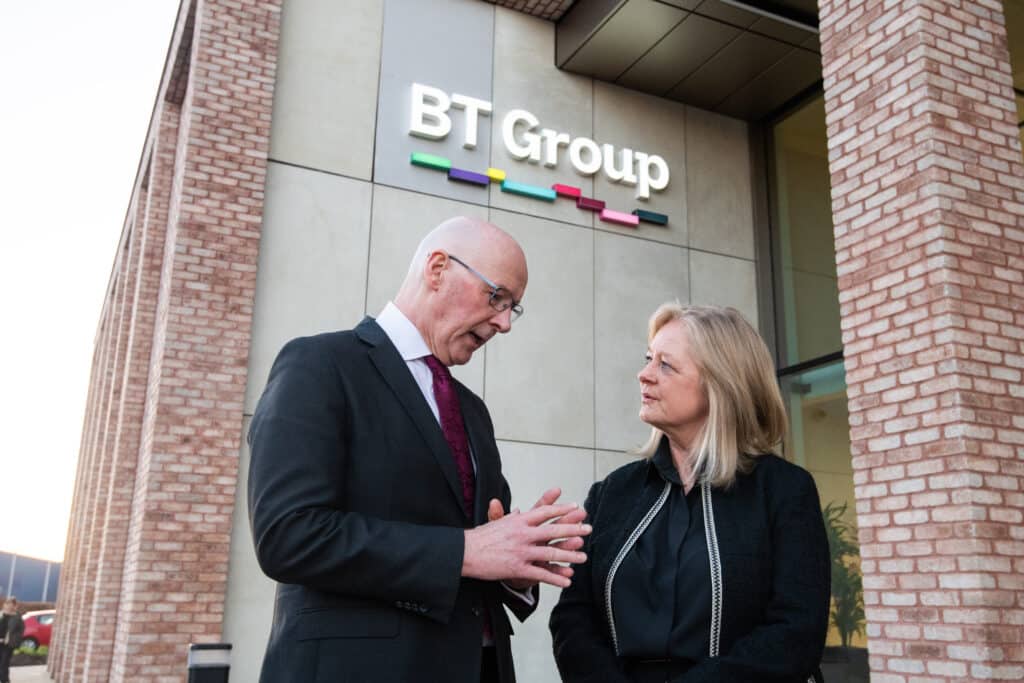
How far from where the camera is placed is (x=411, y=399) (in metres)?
2.06

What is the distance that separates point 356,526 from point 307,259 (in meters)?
6.64

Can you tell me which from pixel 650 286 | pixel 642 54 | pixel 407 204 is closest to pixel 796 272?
pixel 650 286

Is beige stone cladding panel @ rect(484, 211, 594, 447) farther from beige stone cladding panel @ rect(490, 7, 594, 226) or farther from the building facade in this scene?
beige stone cladding panel @ rect(490, 7, 594, 226)

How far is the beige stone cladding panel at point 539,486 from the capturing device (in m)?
8.14

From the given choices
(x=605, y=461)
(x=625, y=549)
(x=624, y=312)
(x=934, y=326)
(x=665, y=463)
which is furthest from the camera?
(x=624, y=312)

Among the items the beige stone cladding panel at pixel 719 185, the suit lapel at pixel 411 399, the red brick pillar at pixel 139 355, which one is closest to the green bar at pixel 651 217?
the beige stone cladding panel at pixel 719 185

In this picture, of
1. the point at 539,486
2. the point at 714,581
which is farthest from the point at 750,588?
the point at 539,486

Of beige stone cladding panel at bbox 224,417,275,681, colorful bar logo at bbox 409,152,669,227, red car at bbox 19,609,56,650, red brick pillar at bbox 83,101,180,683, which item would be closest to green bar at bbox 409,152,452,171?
colorful bar logo at bbox 409,152,669,227

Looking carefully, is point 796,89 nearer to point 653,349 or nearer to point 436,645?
point 653,349

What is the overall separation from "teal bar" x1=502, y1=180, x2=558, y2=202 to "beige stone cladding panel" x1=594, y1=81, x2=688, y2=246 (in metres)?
0.62

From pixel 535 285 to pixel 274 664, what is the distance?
742 cm

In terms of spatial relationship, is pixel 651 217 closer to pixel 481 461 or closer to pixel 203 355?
pixel 203 355

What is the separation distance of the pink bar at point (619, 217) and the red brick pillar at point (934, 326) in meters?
4.25

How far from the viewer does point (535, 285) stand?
911 centimetres
